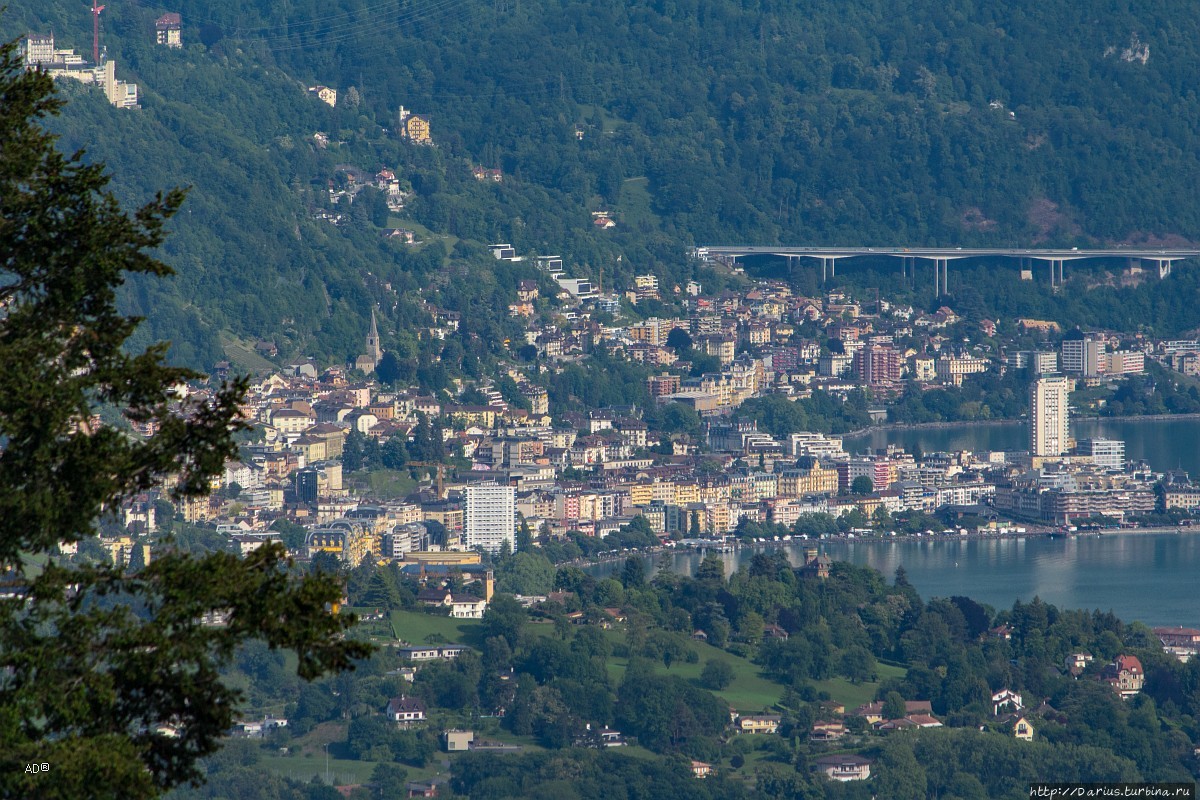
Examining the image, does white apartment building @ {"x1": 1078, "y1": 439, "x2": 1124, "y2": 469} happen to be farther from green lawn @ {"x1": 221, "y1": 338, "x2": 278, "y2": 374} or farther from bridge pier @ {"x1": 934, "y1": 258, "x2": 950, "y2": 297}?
bridge pier @ {"x1": 934, "y1": 258, "x2": 950, "y2": 297}

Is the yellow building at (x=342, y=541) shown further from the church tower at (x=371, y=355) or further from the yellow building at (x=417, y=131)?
the yellow building at (x=417, y=131)

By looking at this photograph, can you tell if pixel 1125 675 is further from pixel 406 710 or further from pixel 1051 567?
pixel 1051 567

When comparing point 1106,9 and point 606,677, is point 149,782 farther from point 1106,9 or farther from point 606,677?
point 1106,9

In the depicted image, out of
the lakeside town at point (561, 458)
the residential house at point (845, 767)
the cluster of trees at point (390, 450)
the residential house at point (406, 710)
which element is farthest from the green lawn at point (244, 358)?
the residential house at point (845, 767)

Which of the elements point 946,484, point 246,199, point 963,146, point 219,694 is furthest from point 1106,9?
point 219,694

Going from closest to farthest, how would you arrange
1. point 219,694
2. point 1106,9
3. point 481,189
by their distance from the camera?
point 219,694 → point 481,189 → point 1106,9

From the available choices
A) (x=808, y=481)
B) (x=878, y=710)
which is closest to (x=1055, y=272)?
(x=808, y=481)
